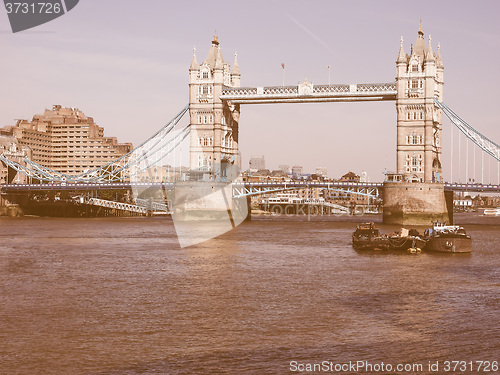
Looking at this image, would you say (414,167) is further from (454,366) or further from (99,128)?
(99,128)

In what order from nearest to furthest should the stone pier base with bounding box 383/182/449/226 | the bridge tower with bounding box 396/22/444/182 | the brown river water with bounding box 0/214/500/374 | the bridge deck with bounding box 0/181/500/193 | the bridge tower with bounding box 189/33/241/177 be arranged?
1. the brown river water with bounding box 0/214/500/374
2. the stone pier base with bounding box 383/182/449/226
3. the bridge deck with bounding box 0/181/500/193
4. the bridge tower with bounding box 396/22/444/182
5. the bridge tower with bounding box 189/33/241/177

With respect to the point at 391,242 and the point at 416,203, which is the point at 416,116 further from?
the point at 391,242

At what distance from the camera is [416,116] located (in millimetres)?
82000

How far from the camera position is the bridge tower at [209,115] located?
88938 mm

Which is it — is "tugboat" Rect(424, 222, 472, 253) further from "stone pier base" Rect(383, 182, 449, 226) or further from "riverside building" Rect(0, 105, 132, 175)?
"riverside building" Rect(0, 105, 132, 175)

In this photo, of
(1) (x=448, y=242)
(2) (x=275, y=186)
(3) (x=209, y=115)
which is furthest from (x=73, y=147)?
(1) (x=448, y=242)

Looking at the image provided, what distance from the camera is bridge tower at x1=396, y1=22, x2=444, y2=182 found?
268 feet

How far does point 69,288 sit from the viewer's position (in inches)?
1065

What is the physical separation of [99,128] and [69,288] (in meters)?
163

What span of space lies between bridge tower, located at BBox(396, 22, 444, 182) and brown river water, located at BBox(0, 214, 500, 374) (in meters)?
42.4

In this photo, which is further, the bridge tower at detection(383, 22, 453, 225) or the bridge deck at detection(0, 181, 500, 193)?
the bridge tower at detection(383, 22, 453, 225)

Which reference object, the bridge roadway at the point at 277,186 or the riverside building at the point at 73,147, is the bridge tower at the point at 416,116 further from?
the riverside building at the point at 73,147

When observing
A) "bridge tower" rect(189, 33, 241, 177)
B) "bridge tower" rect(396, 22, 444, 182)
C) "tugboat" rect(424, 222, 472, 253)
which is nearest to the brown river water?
"tugboat" rect(424, 222, 472, 253)

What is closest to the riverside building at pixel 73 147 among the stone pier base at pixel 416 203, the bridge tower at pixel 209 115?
the bridge tower at pixel 209 115
